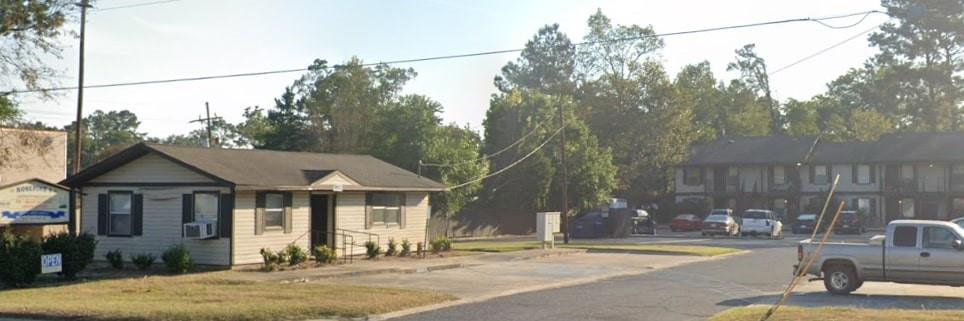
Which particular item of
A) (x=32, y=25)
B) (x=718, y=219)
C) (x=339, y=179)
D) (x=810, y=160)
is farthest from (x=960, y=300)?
(x=810, y=160)

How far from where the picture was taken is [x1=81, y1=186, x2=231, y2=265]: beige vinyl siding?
1136 inches

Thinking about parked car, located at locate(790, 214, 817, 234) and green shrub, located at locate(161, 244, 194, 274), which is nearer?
green shrub, located at locate(161, 244, 194, 274)

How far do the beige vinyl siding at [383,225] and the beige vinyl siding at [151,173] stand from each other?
5.25 meters

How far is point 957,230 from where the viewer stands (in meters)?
21.6

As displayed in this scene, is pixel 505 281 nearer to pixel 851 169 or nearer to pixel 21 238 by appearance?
pixel 21 238

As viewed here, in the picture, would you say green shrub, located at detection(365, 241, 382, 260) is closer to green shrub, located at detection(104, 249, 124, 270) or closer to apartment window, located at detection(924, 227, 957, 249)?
green shrub, located at detection(104, 249, 124, 270)

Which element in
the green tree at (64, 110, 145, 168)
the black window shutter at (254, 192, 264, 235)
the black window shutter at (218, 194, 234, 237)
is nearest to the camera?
the black window shutter at (218, 194, 234, 237)

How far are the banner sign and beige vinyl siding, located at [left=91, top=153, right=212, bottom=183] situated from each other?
1441mm

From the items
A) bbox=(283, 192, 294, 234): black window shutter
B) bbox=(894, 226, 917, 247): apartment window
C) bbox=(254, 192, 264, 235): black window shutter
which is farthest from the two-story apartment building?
bbox=(254, 192, 264, 235): black window shutter

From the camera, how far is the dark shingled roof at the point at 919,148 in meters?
67.4

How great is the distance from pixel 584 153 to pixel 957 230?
130 ft

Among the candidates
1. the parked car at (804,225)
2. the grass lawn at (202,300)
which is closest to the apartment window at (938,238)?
the grass lawn at (202,300)

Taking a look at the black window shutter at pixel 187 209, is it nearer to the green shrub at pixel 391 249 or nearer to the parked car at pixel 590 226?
the green shrub at pixel 391 249

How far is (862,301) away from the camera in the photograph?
2080 cm
